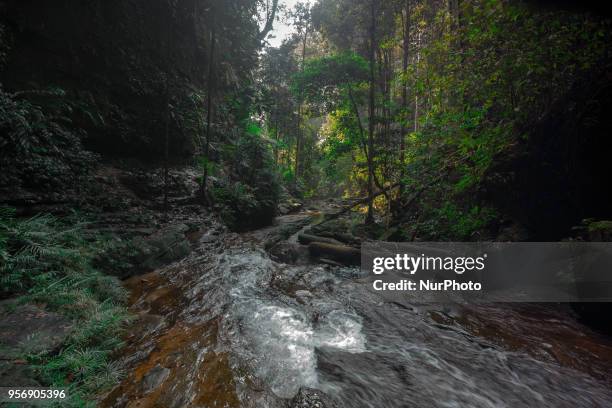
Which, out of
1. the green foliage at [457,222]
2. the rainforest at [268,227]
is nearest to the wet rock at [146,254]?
the rainforest at [268,227]

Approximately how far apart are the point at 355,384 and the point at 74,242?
4687 millimetres

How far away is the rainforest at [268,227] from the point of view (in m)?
2.60

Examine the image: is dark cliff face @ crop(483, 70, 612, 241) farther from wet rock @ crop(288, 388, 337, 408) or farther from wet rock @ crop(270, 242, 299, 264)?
wet rock @ crop(288, 388, 337, 408)

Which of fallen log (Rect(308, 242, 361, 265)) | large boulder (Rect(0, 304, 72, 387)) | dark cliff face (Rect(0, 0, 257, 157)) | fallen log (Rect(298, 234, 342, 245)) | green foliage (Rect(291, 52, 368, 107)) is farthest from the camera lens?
green foliage (Rect(291, 52, 368, 107))

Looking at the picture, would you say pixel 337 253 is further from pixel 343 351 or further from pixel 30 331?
pixel 30 331

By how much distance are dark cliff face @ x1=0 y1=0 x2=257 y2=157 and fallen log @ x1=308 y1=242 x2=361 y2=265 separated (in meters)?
6.54

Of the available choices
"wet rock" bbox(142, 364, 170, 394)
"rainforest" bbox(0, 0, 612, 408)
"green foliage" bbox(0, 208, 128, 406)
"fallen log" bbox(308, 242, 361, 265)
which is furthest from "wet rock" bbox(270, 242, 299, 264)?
"wet rock" bbox(142, 364, 170, 394)

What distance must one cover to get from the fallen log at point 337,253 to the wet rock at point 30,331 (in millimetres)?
5413

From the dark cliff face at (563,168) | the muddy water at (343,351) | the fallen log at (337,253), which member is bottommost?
the muddy water at (343,351)

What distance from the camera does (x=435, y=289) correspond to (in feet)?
18.1

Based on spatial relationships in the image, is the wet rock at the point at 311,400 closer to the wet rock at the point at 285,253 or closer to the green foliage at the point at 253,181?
the wet rock at the point at 285,253

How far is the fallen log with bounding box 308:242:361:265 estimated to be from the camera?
23.1 feet

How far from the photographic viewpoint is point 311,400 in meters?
2.31

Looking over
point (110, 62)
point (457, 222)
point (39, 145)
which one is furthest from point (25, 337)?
point (110, 62)
